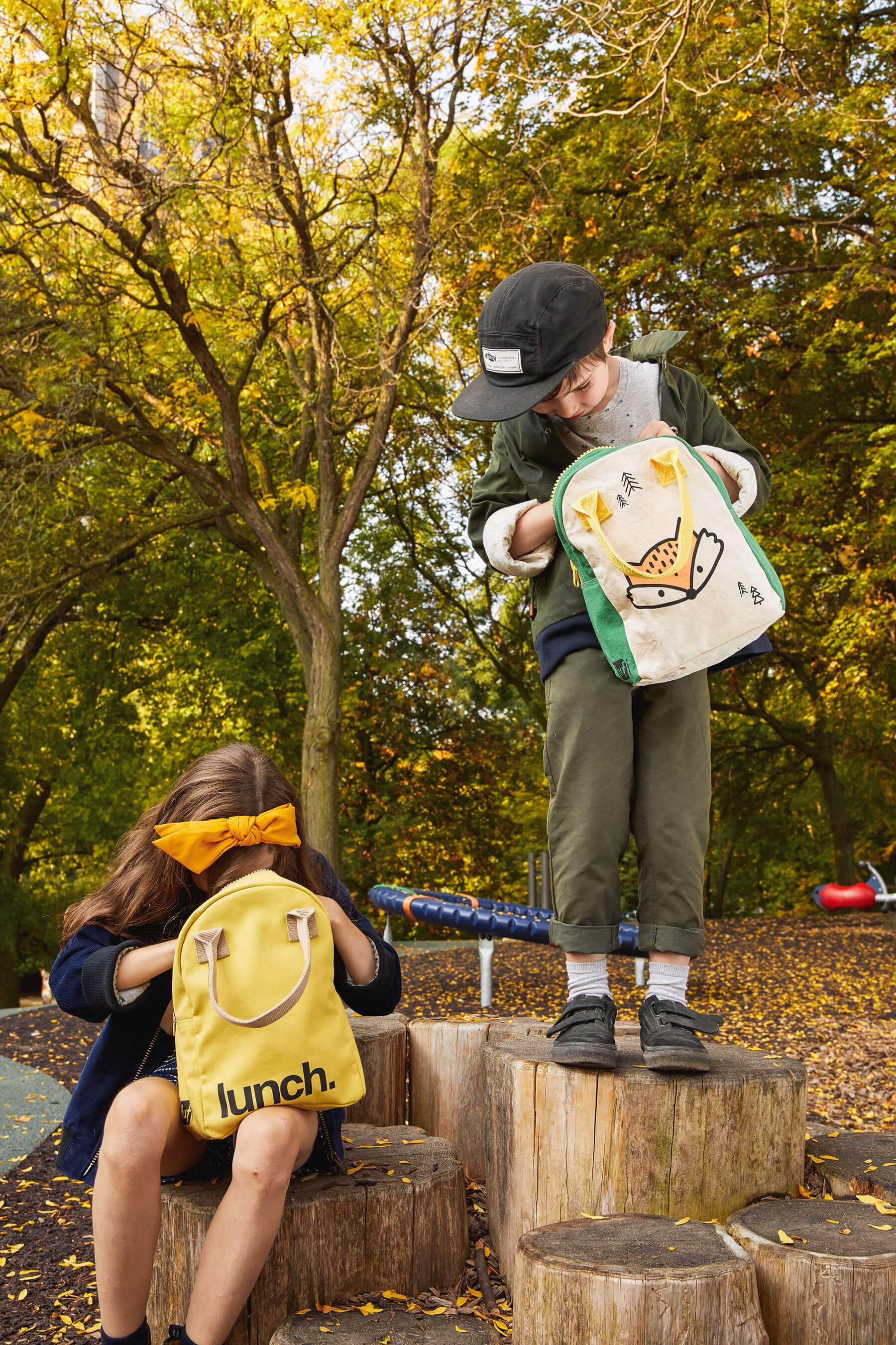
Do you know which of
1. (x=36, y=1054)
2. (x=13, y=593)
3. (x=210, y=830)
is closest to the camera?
(x=210, y=830)

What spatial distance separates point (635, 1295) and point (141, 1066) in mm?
1103

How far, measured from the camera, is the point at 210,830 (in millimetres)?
2158

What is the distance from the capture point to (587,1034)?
226 cm

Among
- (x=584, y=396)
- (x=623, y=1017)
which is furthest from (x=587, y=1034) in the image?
(x=623, y=1017)

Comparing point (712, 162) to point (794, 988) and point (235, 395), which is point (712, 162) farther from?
point (794, 988)

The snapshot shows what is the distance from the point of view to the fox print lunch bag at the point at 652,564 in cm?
217

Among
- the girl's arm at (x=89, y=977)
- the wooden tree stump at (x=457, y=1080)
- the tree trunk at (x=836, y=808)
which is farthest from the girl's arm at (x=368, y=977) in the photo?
the tree trunk at (x=836, y=808)

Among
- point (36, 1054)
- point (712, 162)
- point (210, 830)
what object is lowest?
point (36, 1054)

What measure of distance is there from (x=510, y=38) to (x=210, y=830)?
8.16m

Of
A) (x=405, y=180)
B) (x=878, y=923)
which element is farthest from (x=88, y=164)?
(x=878, y=923)

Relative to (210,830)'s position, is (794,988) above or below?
below

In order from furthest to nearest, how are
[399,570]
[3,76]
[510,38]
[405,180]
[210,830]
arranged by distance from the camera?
[399,570]
[405,180]
[510,38]
[3,76]
[210,830]

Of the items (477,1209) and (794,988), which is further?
(794,988)

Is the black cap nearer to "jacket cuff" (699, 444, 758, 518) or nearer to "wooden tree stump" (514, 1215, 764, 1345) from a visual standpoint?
"jacket cuff" (699, 444, 758, 518)
